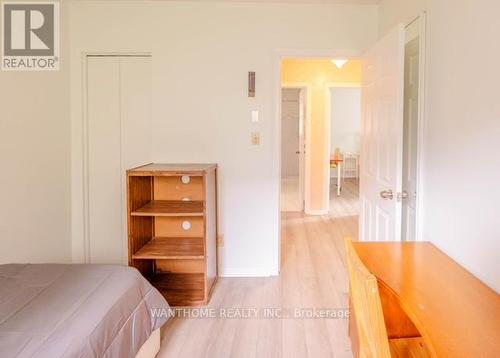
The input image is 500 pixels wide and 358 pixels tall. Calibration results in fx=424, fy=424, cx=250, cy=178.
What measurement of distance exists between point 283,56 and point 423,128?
156cm

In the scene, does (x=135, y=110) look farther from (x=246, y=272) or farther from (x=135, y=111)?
(x=246, y=272)

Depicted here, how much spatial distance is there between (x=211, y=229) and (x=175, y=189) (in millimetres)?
454

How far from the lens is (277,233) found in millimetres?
3709

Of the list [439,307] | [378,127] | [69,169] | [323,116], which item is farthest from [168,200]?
[323,116]

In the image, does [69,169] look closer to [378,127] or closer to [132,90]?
[132,90]

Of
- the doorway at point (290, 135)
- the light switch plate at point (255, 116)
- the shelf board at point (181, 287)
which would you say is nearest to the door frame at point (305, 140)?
the doorway at point (290, 135)

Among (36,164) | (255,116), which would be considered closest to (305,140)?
(255,116)

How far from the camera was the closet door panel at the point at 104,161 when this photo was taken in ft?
12.0

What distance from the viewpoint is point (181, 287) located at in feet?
10.8

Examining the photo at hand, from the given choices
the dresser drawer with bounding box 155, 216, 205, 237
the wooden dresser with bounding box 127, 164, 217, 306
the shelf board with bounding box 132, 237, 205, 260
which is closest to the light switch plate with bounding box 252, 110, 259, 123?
the wooden dresser with bounding box 127, 164, 217, 306

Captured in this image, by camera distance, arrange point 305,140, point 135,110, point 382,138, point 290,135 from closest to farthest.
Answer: point 382,138, point 135,110, point 305,140, point 290,135

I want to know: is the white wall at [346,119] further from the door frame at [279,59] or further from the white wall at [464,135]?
the white wall at [464,135]

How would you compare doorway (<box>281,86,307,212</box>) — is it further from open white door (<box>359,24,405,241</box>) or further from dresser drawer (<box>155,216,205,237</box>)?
open white door (<box>359,24,405,241</box>)

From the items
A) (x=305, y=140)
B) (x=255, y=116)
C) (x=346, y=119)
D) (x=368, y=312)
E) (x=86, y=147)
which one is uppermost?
(x=346, y=119)
